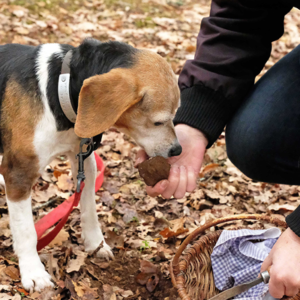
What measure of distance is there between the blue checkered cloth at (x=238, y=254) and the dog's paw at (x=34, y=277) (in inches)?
49.9

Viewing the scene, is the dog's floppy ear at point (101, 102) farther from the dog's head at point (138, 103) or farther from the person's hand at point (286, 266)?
the person's hand at point (286, 266)

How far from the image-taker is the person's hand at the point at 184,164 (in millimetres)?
2480

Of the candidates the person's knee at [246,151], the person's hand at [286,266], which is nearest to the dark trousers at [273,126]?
the person's knee at [246,151]

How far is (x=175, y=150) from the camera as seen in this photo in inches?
103

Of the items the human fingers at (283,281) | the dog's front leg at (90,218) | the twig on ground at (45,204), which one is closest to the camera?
the human fingers at (283,281)

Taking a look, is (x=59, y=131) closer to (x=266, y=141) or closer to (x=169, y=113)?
(x=169, y=113)

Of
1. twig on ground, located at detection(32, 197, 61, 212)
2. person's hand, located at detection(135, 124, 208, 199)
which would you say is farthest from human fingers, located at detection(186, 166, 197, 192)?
twig on ground, located at detection(32, 197, 61, 212)

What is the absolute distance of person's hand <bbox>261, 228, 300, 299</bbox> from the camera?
6.19 ft

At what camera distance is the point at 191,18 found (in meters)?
9.25

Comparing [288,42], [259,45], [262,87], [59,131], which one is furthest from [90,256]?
[288,42]

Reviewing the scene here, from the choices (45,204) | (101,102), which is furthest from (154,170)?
(45,204)

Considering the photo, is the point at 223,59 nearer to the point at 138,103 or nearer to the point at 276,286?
the point at 138,103

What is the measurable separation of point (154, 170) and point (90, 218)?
1003 mm

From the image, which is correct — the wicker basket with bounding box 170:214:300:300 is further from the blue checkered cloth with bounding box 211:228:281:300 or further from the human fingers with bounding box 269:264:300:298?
the human fingers with bounding box 269:264:300:298
